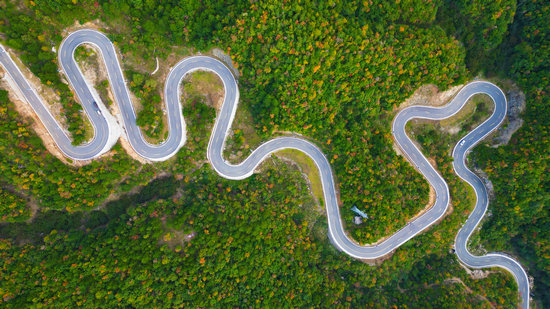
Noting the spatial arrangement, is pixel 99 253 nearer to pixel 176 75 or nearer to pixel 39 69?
pixel 39 69

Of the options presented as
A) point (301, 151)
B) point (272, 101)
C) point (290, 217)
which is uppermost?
point (272, 101)

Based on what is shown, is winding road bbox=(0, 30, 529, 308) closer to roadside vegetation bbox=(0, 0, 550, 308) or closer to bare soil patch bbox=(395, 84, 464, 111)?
bare soil patch bbox=(395, 84, 464, 111)

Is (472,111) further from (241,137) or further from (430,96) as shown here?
(241,137)

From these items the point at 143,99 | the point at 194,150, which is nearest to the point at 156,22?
the point at 143,99

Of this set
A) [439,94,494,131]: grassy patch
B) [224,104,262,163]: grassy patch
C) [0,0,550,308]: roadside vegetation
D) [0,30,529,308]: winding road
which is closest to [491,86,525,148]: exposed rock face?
[0,30,529,308]: winding road

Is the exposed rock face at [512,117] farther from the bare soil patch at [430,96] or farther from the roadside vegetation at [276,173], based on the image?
the bare soil patch at [430,96]

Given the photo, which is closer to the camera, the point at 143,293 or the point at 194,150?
the point at 143,293

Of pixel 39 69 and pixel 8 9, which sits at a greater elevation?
pixel 8 9

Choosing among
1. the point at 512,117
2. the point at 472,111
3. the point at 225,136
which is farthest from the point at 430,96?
the point at 225,136
